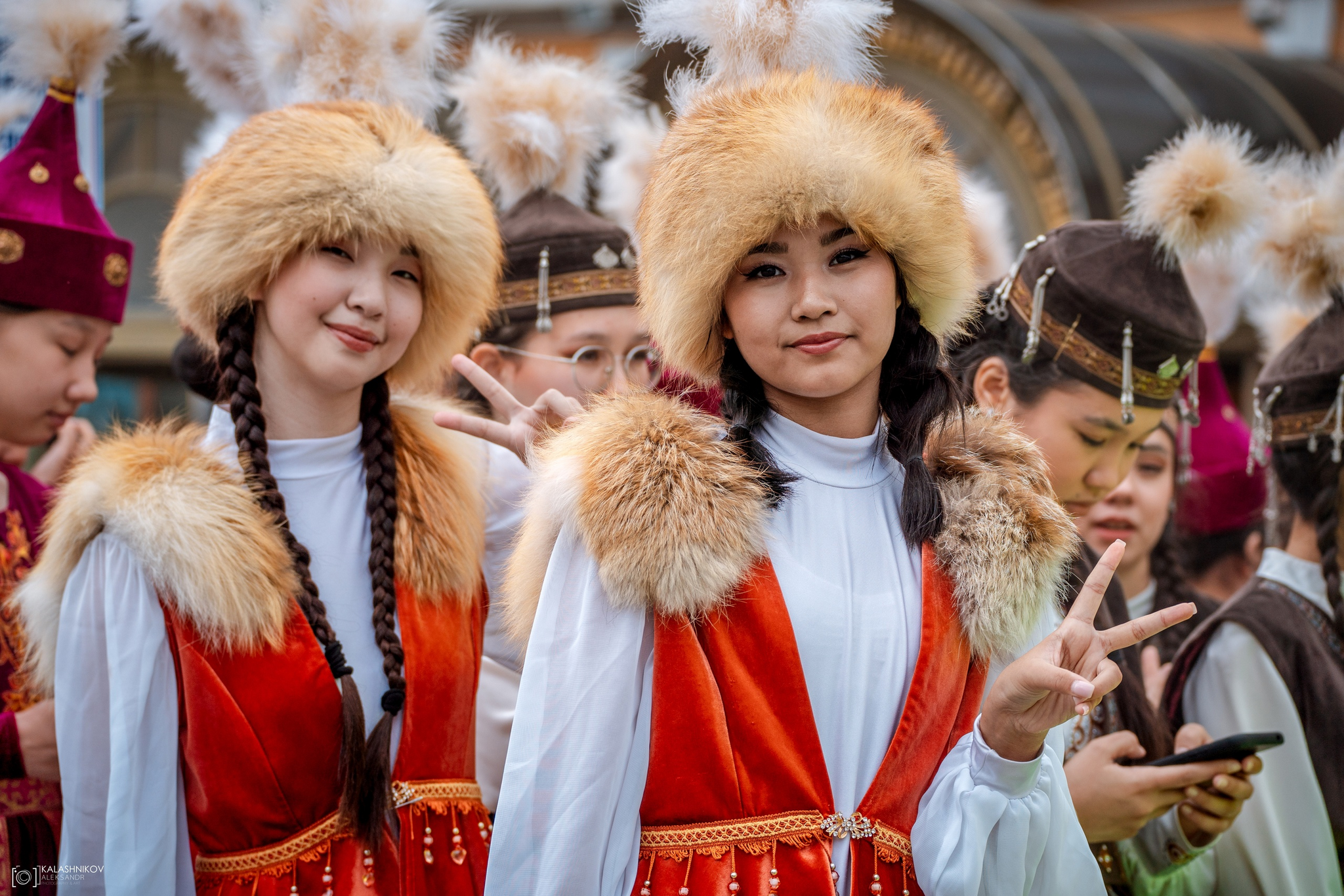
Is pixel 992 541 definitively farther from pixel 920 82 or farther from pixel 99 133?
pixel 920 82

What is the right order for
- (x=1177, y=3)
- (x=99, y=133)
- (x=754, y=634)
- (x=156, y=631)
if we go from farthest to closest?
(x=1177, y=3) → (x=99, y=133) → (x=156, y=631) → (x=754, y=634)

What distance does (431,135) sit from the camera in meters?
2.44

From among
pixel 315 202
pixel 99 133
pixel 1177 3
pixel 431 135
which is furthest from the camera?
pixel 1177 3

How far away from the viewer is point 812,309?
6.02 feet

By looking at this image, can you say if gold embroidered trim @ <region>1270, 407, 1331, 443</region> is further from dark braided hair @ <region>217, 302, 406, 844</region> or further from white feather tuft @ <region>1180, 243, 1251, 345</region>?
dark braided hair @ <region>217, 302, 406, 844</region>

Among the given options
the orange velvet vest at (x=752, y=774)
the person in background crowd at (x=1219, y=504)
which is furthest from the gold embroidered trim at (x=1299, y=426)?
the orange velvet vest at (x=752, y=774)

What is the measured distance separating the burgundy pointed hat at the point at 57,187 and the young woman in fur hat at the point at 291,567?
54cm

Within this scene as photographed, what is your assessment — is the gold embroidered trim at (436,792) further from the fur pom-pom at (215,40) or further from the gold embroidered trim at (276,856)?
the fur pom-pom at (215,40)

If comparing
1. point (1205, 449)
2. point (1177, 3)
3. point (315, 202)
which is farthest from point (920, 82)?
point (315, 202)

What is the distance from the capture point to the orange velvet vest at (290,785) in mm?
2051

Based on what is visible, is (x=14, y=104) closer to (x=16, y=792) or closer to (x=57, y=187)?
(x=57, y=187)

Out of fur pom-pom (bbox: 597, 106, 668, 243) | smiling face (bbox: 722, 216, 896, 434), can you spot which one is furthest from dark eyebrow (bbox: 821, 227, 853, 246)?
fur pom-pom (bbox: 597, 106, 668, 243)

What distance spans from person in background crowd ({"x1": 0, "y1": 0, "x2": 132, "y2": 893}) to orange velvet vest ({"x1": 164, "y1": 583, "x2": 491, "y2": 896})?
76 cm

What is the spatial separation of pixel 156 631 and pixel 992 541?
1.45 metres
